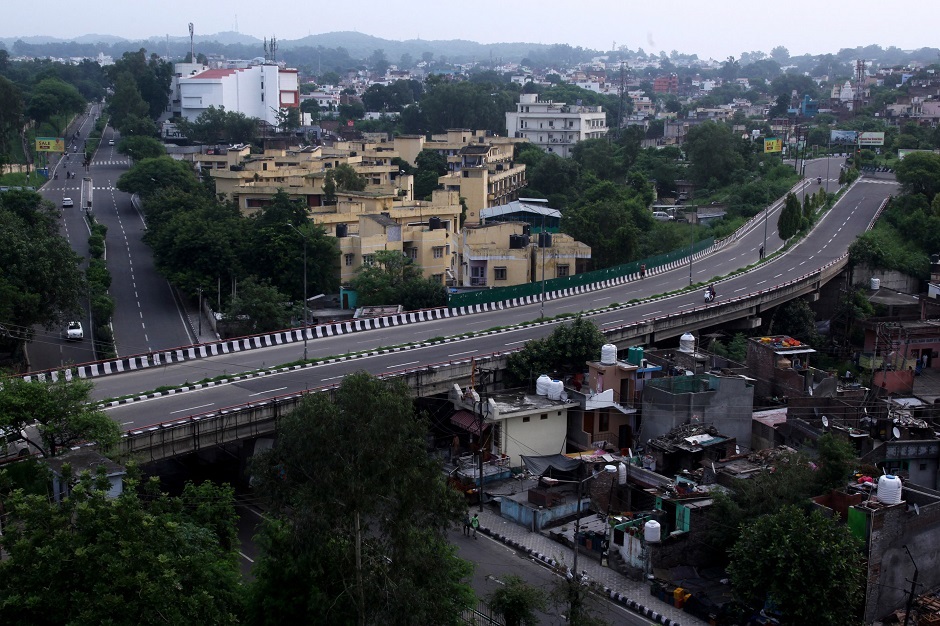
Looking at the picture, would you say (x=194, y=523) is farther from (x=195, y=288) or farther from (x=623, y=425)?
(x=195, y=288)

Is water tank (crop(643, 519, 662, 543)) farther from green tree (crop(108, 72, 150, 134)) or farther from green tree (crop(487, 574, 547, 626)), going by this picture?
green tree (crop(108, 72, 150, 134))

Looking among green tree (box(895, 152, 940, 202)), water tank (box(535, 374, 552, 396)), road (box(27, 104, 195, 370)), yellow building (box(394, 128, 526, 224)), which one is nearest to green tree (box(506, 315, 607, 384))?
water tank (box(535, 374, 552, 396))

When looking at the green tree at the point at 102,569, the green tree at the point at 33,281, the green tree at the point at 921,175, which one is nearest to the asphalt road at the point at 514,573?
the green tree at the point at 102,569

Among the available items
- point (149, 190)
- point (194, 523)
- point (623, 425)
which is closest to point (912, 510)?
point (623, 425)

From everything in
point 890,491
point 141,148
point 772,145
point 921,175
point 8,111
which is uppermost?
point 8,111

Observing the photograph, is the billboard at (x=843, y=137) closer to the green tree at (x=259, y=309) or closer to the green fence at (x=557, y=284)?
the green fence at (x=557, y=284)

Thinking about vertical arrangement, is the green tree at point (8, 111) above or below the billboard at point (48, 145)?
above

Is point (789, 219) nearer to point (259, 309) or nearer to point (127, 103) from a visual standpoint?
point (259, 309)

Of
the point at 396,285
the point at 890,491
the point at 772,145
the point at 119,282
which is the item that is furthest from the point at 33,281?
the point at 772,145
